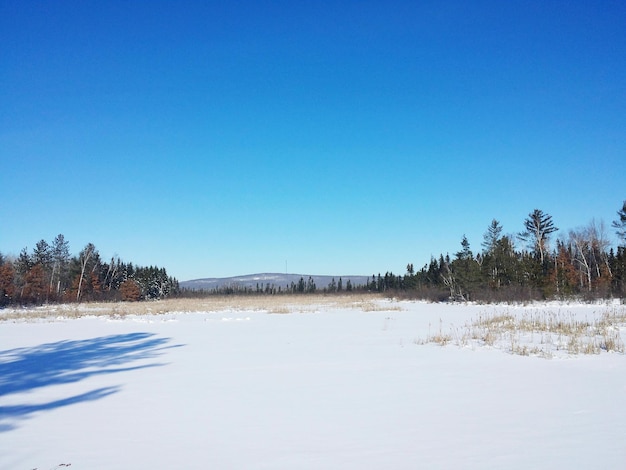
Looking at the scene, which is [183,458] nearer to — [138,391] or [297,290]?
[138,391]

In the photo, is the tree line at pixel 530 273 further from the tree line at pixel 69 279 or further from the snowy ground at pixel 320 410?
the tree line at pixel 69 279

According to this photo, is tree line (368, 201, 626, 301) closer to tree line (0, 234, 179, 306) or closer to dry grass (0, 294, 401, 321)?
dry grass (0, 294, 401, 321)

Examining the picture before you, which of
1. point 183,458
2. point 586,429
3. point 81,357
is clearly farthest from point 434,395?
point 81,357

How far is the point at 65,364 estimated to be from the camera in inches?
301

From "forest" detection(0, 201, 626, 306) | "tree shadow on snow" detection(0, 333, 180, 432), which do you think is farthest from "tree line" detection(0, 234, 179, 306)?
"tree shadow on snow" detection(0, 333, 180, 432)

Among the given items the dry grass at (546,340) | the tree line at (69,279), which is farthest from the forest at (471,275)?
the dry grass at (546,340)

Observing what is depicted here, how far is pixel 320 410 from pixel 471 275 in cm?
3808

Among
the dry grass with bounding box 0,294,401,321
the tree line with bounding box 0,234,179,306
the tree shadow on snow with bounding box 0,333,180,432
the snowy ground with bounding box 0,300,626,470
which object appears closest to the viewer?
the snowy ground with bounding box 0,300,626,470

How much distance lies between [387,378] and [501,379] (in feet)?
5.19

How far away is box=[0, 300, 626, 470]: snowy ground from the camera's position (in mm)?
3074

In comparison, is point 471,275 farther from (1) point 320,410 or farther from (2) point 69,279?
A: (2) point 69,279

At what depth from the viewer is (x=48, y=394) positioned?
17.7ft

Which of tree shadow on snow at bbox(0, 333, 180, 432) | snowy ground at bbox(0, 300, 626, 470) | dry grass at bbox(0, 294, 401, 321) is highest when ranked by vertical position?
snowy ground at bbox(0, 300, 626, 470)

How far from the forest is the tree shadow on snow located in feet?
101
